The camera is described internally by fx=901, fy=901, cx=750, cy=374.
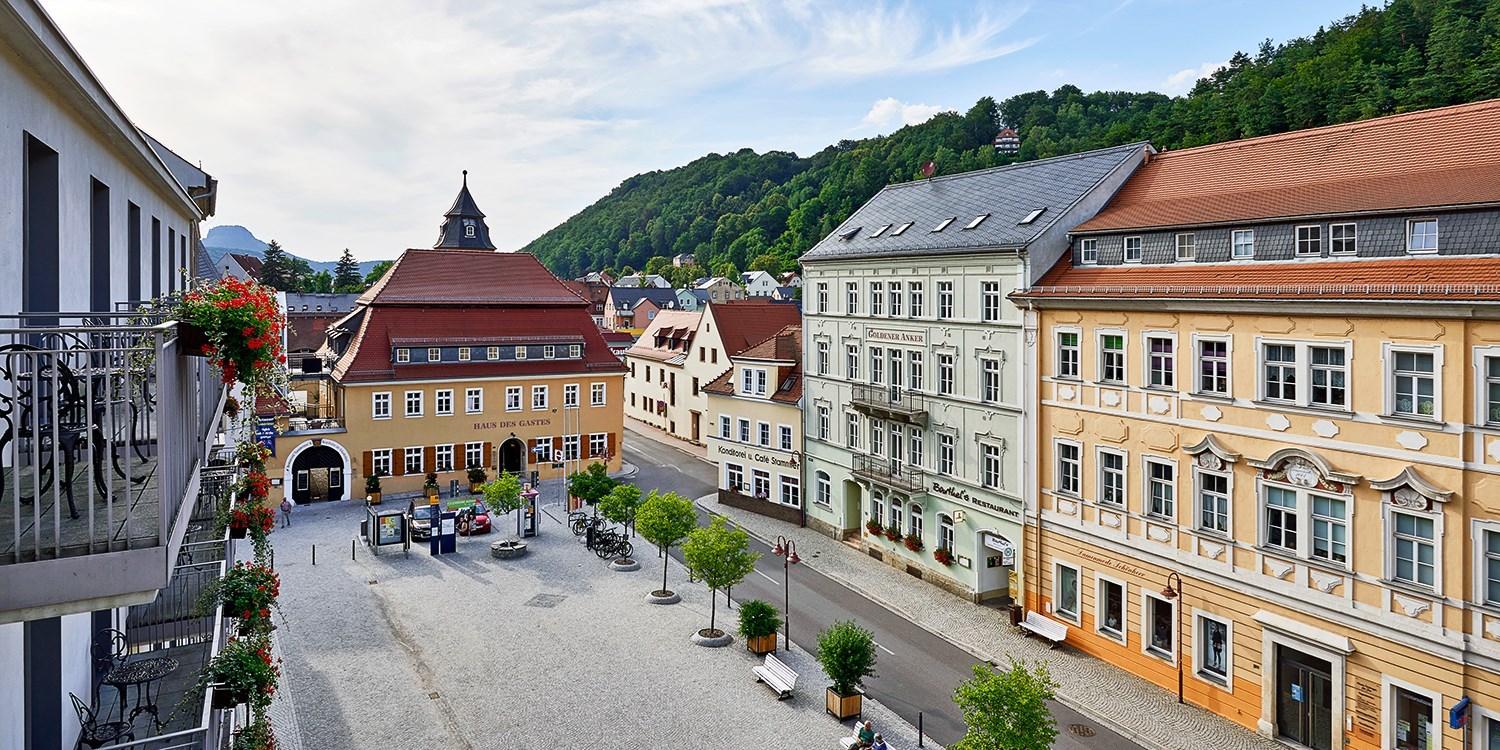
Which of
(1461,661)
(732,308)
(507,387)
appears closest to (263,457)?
(1461,661)

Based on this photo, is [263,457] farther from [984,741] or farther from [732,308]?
[732,308]

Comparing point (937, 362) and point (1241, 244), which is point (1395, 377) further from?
point (937, 362)

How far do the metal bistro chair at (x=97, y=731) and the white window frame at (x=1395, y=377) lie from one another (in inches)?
837

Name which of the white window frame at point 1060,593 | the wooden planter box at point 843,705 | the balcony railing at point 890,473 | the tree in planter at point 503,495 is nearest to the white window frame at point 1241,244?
the white window frame at point 1060,593

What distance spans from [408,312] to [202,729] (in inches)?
1604

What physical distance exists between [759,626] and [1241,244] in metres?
15.7

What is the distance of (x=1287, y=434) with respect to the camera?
1980cm

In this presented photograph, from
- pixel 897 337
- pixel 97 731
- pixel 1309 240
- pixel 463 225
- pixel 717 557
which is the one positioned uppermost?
pixel 463 225

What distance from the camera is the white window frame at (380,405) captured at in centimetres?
4419

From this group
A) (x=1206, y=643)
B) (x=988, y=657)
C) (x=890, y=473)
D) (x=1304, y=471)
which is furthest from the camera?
(x=890, y=473)

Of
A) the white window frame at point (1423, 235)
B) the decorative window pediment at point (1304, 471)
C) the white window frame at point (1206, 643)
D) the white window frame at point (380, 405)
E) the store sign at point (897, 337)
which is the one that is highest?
the white window frame at point (1423, 235)

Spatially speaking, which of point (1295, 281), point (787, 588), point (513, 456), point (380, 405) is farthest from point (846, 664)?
point (380, 405)

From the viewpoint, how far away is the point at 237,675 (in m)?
10.8

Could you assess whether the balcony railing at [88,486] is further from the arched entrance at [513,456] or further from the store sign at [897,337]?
the arched entrance at [513,456]
